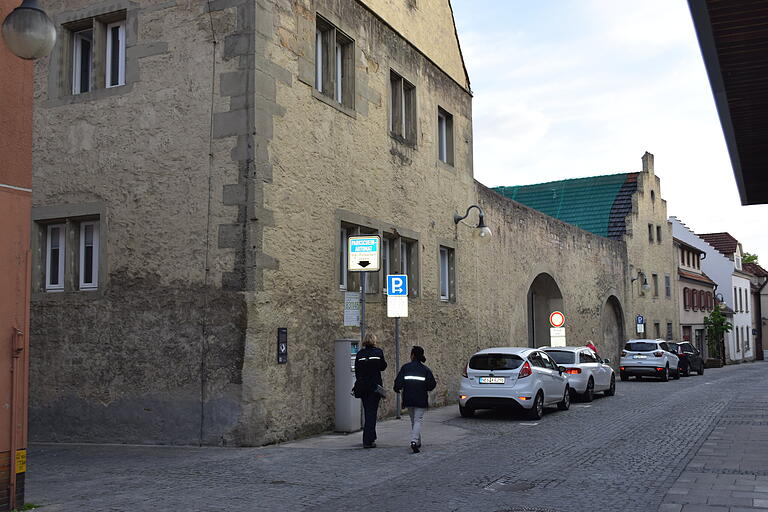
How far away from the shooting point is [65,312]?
13727 millimetres

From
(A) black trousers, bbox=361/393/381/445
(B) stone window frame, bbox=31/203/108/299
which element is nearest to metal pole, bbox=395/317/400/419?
(A) black trousers, bbox=361/393/381/445

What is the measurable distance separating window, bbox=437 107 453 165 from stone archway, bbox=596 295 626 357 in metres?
17.1

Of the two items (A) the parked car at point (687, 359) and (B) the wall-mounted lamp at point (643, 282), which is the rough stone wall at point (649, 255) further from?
(A) the parked car at point (687, 359)

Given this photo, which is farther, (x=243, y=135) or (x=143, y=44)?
(x=143, y=44)

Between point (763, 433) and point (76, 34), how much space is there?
1367 cm

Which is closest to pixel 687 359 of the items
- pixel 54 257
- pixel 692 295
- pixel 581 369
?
pixel 581 369

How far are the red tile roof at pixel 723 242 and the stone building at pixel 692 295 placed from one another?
30.1 ft

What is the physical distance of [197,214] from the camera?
42.3 feet

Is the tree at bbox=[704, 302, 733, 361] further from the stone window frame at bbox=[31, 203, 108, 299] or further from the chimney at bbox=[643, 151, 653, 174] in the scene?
the stone window frame at bbox=[31, 203, 108, 299]

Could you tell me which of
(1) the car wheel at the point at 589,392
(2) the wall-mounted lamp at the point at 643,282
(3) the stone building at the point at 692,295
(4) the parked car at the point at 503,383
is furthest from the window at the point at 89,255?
(3) the stone building at the point at 692,295

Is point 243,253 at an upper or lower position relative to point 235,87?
lower

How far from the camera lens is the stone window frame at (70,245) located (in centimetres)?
1362

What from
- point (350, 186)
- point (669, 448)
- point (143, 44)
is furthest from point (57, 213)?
point (669, 448)

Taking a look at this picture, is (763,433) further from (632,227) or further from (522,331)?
(632,227)
